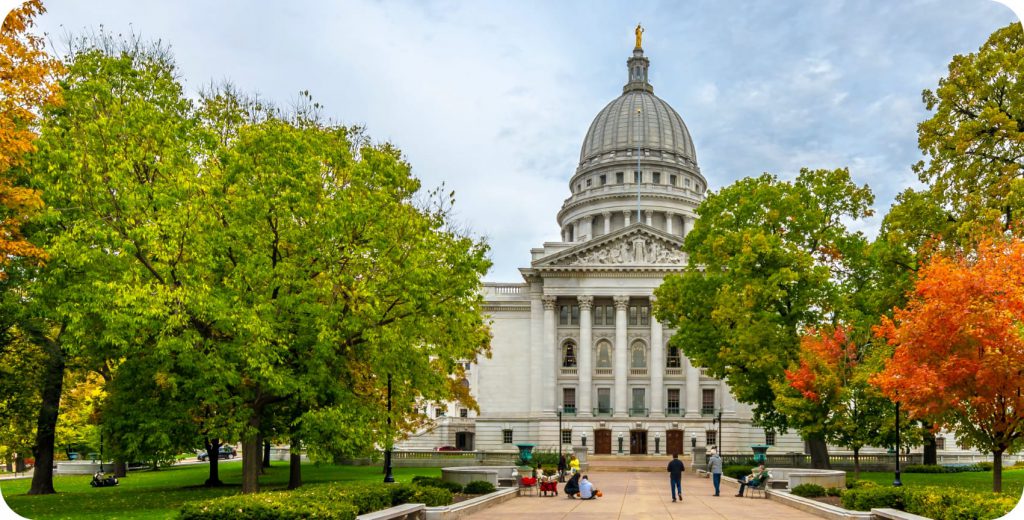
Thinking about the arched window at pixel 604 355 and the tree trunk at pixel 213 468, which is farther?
the arched window at pixel 604 355

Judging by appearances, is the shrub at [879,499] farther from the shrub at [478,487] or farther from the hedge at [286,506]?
the hedge at [286,506]

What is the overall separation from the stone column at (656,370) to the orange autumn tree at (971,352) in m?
50.8

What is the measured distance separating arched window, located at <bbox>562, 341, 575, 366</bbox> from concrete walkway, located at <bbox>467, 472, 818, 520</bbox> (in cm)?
4282

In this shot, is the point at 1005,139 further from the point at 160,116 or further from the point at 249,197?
the point at 160,116

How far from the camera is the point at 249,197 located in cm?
2403

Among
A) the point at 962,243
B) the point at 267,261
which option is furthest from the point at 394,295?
the point at 962,243

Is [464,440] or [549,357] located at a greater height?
[549,357]

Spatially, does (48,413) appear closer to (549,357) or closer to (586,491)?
(586,491)

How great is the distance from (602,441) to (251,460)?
52.4 m

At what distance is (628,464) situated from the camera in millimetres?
60875

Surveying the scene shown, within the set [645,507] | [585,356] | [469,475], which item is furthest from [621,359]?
[645,507]

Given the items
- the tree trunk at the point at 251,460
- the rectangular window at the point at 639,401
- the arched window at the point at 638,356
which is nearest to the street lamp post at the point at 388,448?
the tree trunk at the point at 251,460

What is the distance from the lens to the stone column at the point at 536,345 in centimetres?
7781

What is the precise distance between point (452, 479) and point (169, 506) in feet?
30.6
